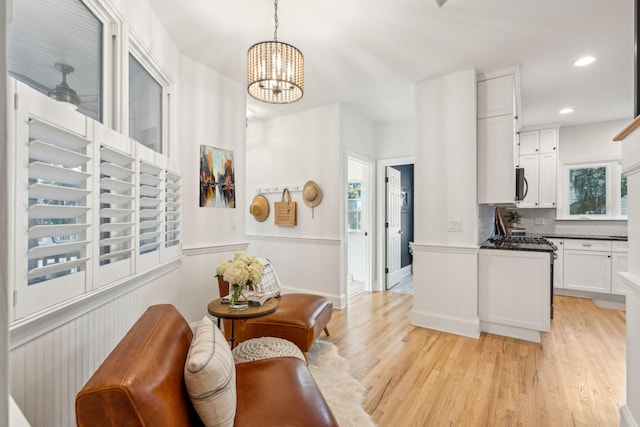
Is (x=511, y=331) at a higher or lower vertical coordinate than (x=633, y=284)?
lower

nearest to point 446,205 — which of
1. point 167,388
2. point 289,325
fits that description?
point 289,325

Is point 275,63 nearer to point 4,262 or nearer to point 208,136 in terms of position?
point 208,136

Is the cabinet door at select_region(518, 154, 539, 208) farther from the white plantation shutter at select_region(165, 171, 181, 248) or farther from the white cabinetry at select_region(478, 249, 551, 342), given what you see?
the white plantation shutter at select_region(165, 171, 181, 248)

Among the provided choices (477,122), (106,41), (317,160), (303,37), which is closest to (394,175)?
(317,160)

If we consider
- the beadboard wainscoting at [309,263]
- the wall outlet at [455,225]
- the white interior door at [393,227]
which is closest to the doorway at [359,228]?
the white interior door at [393,227]

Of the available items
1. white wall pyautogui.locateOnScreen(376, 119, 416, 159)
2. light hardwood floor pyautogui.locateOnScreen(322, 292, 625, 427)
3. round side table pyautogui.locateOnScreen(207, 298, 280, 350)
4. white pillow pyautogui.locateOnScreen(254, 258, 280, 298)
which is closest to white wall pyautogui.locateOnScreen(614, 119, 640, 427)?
light hardwood floor pyautogui.locateOnScreen(322, 292, 625, 427)

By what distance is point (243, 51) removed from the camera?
2857mm

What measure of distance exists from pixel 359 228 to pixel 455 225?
196 cm

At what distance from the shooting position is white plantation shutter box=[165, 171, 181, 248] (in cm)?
246

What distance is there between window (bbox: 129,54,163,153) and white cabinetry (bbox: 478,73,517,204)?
10.3 feet

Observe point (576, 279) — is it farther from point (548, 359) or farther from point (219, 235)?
point (219, 235)

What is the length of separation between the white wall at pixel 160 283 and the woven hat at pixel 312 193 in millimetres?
958

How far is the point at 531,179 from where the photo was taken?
4973 mm

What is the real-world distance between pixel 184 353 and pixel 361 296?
364 cm
